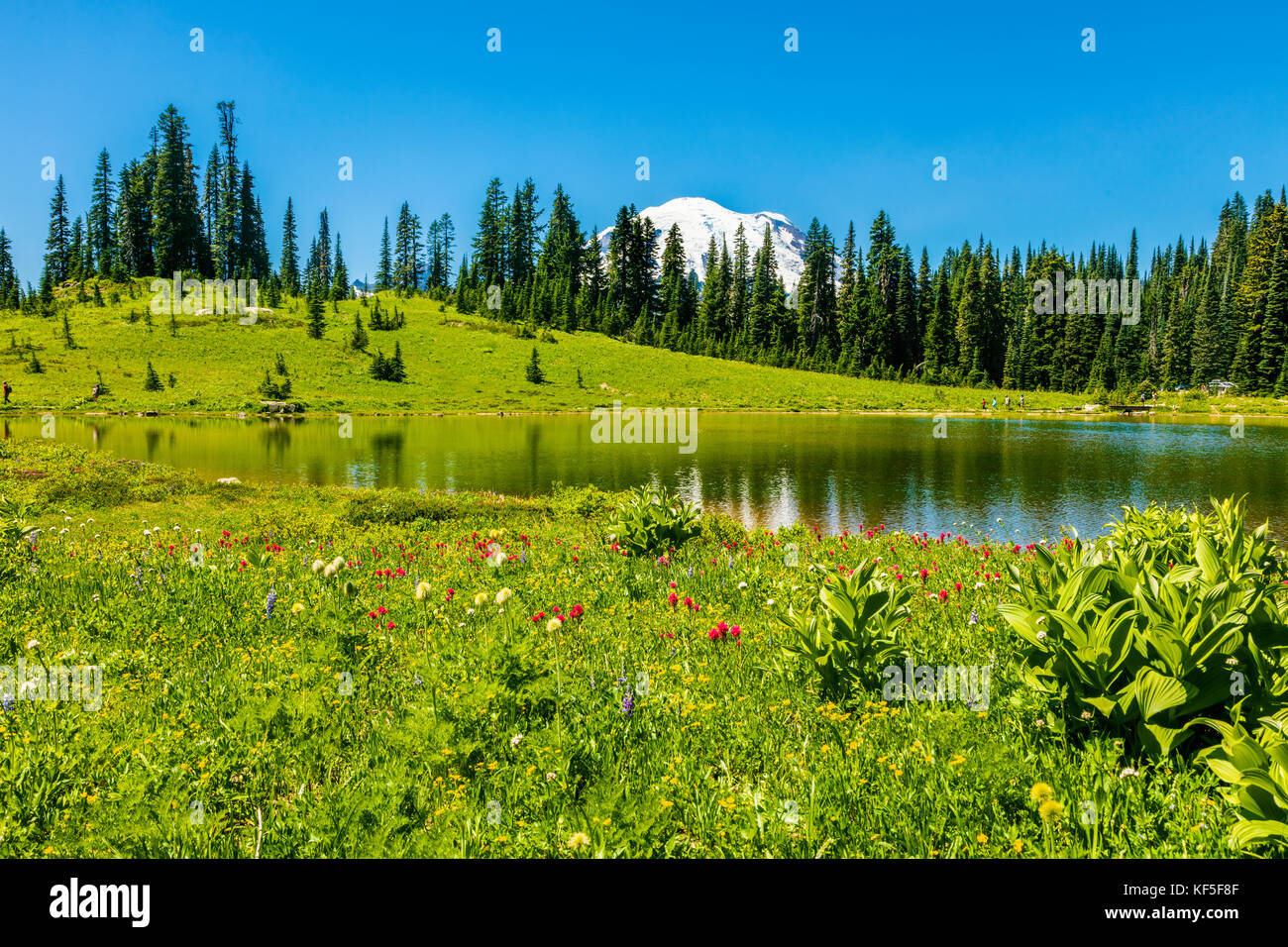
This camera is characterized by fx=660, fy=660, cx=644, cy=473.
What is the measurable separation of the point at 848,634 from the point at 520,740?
2.34m

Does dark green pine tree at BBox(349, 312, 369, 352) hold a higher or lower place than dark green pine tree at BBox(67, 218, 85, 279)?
lower

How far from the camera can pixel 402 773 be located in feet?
11.5

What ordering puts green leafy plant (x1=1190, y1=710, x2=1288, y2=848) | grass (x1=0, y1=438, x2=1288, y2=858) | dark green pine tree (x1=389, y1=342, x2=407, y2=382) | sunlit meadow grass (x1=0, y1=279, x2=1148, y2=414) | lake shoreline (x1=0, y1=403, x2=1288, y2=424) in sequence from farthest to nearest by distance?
1. dark green pine tree (x1=389, y1=342, x2=407, y2=382)
2. sunlit meadow grass (x1=0, y1=279, x2=1148, y2=414)
3. lake shoreline (x1=0, y1=403, x2=1288, y2=424)
4. grass (x1=0, y1=438, x2=1288, y2=858)
5. green leafy plant (x1=1190, y1=710, x2=1288, y2=848)

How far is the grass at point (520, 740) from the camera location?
305cm

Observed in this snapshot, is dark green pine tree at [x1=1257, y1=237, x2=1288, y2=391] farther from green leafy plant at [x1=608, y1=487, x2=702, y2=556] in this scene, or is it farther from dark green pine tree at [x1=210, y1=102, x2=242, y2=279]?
dark green pine tree at [x1=210, y1=102, x2=242, y2=279]

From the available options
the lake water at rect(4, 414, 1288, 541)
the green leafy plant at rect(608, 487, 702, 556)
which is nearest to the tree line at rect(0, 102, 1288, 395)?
the lake water at rect(4, 414, 1288, 541)

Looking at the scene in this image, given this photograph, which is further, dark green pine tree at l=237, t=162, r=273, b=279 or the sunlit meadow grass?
dark green pine tree at l=237, t=162, r=273, b=279

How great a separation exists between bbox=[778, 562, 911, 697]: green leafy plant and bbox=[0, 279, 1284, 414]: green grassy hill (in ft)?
182

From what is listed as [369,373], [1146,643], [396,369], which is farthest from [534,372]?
[1146,643]

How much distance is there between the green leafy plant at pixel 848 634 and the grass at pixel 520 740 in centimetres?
21

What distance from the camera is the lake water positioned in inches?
760

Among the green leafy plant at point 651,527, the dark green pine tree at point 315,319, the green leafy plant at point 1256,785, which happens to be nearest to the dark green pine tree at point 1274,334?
the green leafy plant at point 651,527

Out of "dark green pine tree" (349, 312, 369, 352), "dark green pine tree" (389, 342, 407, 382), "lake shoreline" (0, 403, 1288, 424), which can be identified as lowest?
"lake shoreline" (0, 403, 1288, 424)
